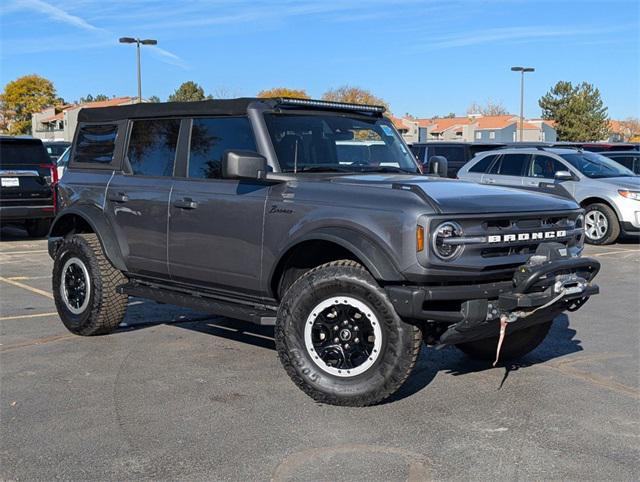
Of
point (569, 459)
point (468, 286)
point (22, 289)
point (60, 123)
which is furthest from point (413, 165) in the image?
point (60, 123)

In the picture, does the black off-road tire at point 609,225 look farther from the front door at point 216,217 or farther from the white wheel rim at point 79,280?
the white wheel rim at point 79,280

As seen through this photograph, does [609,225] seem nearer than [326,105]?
No

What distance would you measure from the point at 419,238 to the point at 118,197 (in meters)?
2.99

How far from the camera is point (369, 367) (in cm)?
479

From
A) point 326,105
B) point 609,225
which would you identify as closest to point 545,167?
point 609,225

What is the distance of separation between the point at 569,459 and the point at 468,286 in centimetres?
111

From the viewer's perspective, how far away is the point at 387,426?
4582mm

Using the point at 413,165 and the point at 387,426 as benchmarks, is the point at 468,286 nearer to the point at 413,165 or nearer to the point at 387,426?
the point at 387,426

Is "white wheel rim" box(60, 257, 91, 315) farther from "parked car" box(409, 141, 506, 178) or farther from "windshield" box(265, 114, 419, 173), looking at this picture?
"parked car" box(409, 141, 506, 178)

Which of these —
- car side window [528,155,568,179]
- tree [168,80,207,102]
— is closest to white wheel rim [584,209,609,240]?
car side window [528,155,568,179]

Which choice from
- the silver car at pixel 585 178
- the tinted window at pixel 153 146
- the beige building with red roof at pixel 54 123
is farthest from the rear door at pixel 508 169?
the beige building with red roof at pixel 54 123

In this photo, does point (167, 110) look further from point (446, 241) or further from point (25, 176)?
point (25, 176)

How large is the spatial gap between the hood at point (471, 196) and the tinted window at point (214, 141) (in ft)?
2.71

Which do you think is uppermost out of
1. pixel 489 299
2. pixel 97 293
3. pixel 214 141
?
pixel 214 141
